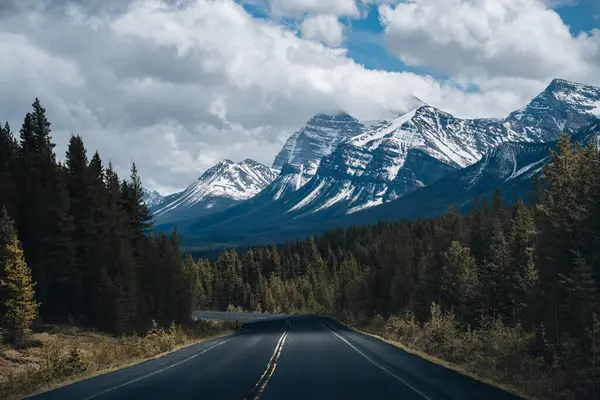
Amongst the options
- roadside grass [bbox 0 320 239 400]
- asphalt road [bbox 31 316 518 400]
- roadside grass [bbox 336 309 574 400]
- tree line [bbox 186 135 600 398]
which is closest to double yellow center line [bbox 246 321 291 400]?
asphalt road [bbox 31 316 518 400]

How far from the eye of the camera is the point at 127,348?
38.7 m

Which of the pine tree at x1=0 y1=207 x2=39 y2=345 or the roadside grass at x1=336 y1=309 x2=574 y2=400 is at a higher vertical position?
the pine tree at x1=0 y1=207 x2=39 y2=345

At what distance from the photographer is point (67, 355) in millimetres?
30656

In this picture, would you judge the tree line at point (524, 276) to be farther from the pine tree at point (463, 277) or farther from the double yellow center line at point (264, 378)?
the double yellow center line at point (264, 378)

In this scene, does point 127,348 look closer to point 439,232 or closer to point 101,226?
point 101,226

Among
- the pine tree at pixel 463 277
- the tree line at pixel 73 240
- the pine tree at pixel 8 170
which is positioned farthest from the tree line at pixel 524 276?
the pine tree at pixel 8 170

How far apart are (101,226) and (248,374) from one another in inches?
1583

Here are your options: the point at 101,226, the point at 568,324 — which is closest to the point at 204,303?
the point at 101,226

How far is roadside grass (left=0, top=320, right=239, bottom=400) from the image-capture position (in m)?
24.8

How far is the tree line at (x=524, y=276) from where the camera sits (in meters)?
27.7

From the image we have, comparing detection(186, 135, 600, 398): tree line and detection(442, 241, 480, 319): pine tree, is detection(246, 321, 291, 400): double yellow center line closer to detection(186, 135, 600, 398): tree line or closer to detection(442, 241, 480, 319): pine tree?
detection(186, 135, 600, 398): tree line

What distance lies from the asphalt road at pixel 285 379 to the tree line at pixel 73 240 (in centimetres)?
1880

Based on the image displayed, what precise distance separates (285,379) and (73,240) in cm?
4060

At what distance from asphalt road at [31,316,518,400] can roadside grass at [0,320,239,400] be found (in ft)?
5.00
